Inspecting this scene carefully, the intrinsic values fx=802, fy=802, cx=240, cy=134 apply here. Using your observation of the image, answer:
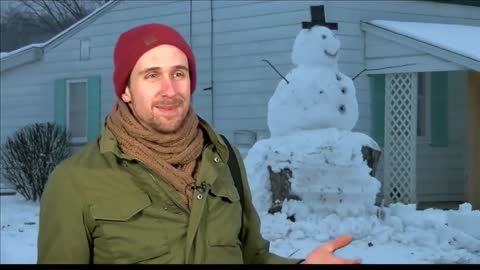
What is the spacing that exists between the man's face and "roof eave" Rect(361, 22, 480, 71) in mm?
Result: 5500

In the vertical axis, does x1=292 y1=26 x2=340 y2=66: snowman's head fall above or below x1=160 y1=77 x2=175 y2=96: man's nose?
above

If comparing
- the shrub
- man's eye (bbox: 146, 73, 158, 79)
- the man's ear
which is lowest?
the shrub

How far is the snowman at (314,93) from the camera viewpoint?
782 centimetres

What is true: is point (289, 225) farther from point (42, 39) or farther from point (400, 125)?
point (42, 39)

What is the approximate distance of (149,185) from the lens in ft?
6.56

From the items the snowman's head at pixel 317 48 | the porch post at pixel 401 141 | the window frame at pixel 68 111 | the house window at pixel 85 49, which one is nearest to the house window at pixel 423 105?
the porch post at pixel 401 141

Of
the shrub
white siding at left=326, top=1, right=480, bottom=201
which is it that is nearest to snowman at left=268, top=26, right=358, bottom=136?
white siding at left=326, top=1, right=480, bottom=201

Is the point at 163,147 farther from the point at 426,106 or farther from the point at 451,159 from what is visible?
the point at 426,106

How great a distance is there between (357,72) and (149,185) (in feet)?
26.2

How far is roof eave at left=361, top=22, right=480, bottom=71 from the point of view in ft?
24.3

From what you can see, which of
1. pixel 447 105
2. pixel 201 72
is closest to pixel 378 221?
pixel 447 105

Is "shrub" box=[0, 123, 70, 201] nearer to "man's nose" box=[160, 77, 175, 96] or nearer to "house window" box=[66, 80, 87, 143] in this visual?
"house window" box=[66, 80, 87, 143]

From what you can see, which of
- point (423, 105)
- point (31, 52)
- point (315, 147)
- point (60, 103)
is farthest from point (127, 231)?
point (31, 52)

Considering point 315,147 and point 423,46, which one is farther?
point 423,46
